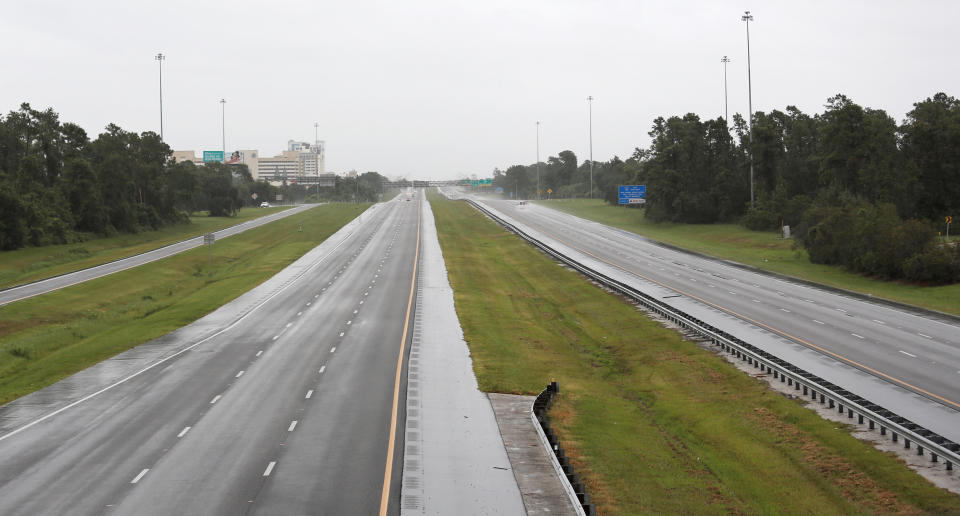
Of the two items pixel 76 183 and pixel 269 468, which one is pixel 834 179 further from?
pixel 76 183

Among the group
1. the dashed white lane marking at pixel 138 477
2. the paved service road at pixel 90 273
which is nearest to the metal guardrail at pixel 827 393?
the dashed white lane marking at pixel 138 477

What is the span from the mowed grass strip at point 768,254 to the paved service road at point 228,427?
3038 cm

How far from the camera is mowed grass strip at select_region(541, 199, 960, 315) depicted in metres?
45.8

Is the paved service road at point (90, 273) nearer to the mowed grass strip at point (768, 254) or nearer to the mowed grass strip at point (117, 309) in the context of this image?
the mowed grass strip at point (117, 309)

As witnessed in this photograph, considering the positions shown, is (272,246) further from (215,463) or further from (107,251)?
(215,463)

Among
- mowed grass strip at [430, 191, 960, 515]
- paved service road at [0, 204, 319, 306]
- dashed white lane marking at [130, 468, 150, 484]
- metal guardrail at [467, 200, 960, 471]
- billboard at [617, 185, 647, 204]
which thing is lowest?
mowed grass strip at [430, 191, 960, 515]

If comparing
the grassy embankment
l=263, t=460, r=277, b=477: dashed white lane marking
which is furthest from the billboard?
l=263, t=460, r=277, b=477: dashed white lane marking

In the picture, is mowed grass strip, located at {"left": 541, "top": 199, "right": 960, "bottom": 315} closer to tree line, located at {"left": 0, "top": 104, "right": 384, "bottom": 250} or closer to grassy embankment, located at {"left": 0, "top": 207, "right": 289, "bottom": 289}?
grassy embankment, located at {"left": 0, "top": 207, "right": 289, "bottom": 289}

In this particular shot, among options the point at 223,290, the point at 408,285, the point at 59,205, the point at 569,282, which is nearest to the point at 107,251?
the point at 59,205

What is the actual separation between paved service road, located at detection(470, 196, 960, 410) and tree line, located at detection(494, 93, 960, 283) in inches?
306

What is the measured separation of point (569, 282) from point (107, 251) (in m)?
55.8

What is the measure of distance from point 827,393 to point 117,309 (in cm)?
4454

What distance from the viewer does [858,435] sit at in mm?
21828

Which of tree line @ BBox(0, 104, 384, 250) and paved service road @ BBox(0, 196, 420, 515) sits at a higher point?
tree line @ BBox(0, 104, 384, 250)
